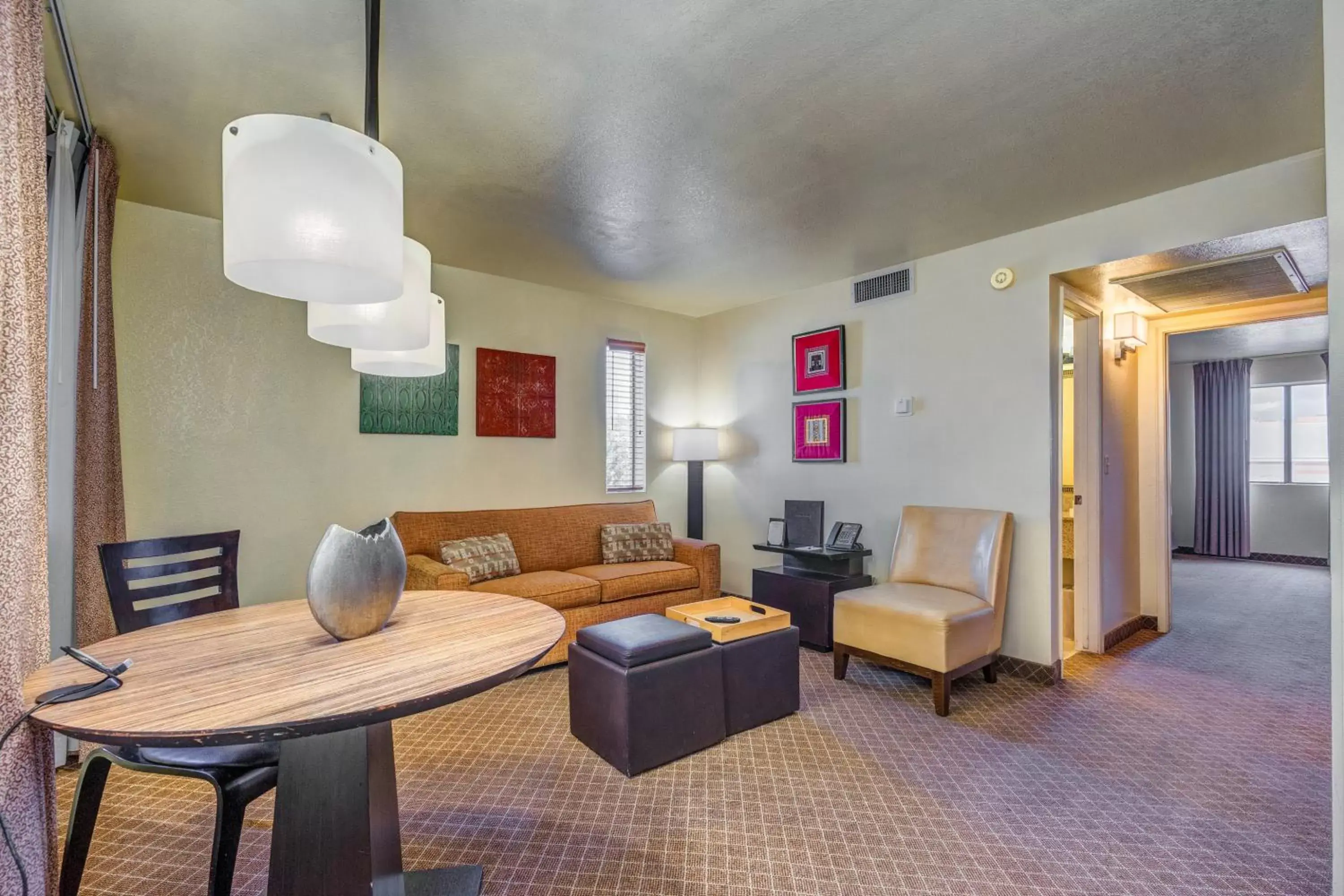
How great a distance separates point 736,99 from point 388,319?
1.41 m

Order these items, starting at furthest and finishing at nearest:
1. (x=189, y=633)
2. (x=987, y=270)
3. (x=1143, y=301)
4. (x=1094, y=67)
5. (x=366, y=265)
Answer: (x=1143, y=301) < (x=987, y=270) < (x=1094, y=67) < (x=189, y=633) < (x=366, y=265)

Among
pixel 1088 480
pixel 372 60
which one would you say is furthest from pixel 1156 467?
pixel 372 60

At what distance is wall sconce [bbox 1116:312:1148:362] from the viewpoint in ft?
12.5

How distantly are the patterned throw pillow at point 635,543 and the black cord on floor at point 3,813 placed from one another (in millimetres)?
3290

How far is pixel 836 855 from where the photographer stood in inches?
71.8

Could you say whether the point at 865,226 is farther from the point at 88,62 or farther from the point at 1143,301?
the point at 88,62

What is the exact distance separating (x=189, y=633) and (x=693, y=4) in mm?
2174

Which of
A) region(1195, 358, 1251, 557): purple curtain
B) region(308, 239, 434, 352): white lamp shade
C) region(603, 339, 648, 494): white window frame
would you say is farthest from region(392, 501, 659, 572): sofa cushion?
region(1195, 358, 1251, 557): purple curtain

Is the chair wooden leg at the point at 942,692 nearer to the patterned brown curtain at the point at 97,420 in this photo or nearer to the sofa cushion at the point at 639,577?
the sofa cushion at the point at 639,577

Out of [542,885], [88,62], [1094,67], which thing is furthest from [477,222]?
[542,885]

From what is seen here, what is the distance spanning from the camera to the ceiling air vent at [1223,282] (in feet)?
9.74

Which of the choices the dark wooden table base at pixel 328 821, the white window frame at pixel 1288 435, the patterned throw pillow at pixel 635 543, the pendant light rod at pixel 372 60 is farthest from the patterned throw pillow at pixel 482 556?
the white window frame at pixel 1288 435

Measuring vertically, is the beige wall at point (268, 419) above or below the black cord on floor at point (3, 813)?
above

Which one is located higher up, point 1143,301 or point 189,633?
point 1143,301
